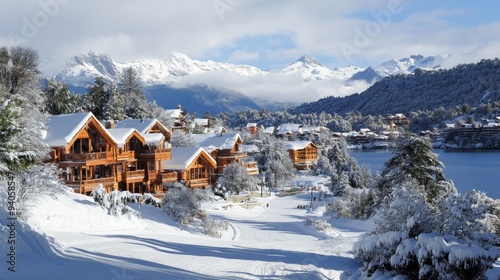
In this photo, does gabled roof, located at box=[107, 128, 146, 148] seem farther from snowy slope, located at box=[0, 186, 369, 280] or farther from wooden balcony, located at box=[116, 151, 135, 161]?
snowy slope, located at box=[0, 186, 369, 280]

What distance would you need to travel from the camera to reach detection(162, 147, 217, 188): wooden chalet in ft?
148

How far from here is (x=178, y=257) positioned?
17875 millimetres

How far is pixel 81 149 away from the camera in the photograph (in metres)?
35.3

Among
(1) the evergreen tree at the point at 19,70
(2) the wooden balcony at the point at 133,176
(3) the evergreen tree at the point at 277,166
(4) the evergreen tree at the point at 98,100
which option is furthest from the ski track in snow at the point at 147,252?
(3) the evergreen tree at the point at 277,166

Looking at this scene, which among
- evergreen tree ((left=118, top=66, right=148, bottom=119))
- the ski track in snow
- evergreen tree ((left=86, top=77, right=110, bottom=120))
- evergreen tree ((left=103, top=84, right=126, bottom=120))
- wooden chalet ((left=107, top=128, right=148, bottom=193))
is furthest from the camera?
evergreen tree ((left=118, top=66, right=148, bottom=119))

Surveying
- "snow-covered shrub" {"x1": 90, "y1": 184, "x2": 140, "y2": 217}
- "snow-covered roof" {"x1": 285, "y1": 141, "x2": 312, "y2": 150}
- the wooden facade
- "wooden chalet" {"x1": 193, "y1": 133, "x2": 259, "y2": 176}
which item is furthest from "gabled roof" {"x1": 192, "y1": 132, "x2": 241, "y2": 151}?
"snow-covered roof" {"x1": 285, "y1": 141, "x2": 312, "y2": 150}

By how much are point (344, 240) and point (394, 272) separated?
1224 cm

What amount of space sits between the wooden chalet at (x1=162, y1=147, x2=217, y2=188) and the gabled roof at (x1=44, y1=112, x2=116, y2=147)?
397 inches

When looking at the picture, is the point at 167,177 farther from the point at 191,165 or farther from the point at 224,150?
the point at 224,150

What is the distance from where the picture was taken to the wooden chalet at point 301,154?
92812 millimetres

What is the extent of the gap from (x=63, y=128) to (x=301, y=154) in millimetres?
64474

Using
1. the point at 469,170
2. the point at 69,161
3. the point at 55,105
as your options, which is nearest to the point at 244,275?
the point at 69,161

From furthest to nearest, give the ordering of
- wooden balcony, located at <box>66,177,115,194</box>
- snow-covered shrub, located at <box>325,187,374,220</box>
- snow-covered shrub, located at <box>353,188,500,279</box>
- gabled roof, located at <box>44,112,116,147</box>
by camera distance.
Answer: snow-covered shrub, located at <box>325,187,374,220</box>
wooden balcony, located at <box>66,177,115,194</box>
gabled roof, located at <box>44,112,116,147</box>
snow-covered shrub, located at <box>353,188,500,279</box>

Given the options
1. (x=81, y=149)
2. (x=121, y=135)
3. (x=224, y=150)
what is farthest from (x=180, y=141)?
(x=81, y=149)
